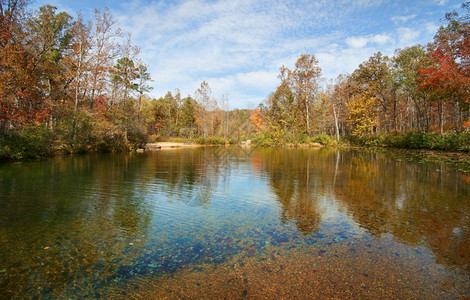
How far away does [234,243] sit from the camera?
401 centimetres

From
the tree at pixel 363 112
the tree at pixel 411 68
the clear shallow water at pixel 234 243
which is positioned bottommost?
the clear shallow water at pixel 234 243

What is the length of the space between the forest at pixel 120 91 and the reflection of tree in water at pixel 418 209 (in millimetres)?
12765

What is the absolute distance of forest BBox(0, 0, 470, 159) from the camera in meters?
15.9

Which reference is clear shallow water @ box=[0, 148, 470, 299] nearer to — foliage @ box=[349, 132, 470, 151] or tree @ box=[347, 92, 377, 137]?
foliage @ box=[349, 132, 470, 151]

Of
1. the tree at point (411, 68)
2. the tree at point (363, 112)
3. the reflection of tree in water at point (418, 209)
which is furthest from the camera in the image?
the tree at point (363, 112)

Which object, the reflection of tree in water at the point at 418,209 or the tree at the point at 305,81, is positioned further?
the tree at the point at 305,81

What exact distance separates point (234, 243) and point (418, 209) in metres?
4.64

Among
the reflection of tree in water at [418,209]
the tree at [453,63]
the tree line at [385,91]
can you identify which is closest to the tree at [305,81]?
the tree line at [385,91]

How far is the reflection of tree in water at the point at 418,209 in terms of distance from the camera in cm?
397

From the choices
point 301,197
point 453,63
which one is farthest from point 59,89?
point 453,63

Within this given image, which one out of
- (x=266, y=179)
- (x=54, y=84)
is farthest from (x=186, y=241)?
(x=54, y=84)

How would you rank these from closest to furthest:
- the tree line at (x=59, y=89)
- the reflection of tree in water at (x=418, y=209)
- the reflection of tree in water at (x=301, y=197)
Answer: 1. the reflection of tree in water at (x=418, y=209)
2. the reflection of tree in water at (x=301, y=197)
3. the tree line at (x=59, y=89)

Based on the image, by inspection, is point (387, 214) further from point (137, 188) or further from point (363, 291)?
point (137, 188)

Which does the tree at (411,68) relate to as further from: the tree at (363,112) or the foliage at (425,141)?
the tree at (363,112)
